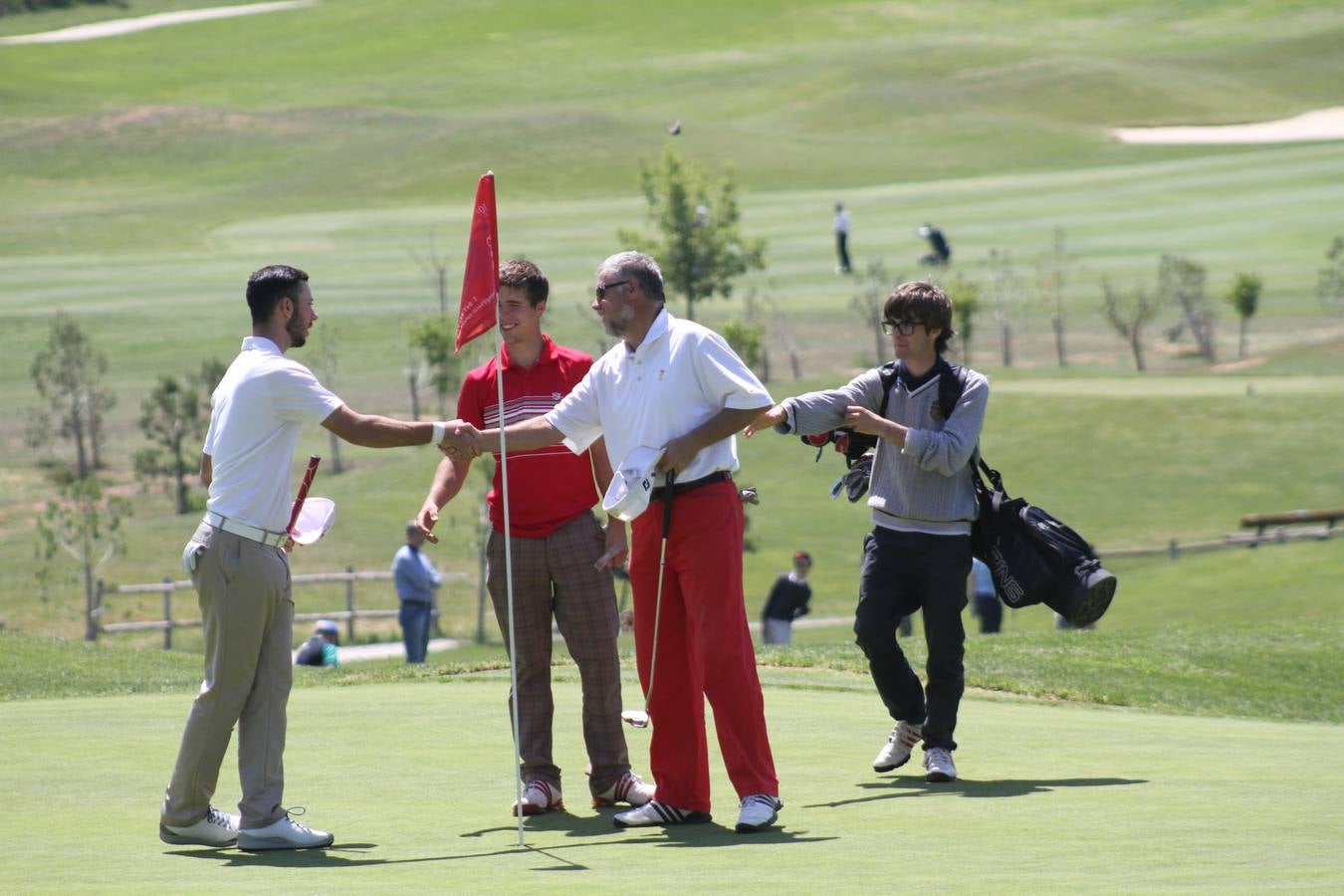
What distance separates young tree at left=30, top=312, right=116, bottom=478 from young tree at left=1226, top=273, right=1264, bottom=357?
34961mm

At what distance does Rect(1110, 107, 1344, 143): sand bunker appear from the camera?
97438mm

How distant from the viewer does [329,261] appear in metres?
77.6

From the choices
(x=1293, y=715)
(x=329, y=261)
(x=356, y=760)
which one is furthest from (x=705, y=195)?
(x=356, y=760)

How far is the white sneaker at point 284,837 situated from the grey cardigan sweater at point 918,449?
2517 mm

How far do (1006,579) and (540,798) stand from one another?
2260 millimetres

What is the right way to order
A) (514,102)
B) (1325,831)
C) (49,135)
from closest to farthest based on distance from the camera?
1. (1325,831)
2. (49,135)
3. (514,102)

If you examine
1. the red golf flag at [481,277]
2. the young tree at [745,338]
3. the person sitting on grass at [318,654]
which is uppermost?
the young tree at [745,338]

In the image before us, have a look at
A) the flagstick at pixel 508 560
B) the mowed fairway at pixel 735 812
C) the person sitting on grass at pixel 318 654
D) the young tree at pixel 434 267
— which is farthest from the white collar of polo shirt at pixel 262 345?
the young tree at pixel 434 267

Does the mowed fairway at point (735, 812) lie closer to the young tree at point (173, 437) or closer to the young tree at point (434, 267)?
the young tree at point (173, 437)

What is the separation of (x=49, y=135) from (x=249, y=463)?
332 ft

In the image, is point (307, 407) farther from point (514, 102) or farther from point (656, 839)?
point (514, 102)

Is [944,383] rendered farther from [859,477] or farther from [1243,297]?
[1243,297]

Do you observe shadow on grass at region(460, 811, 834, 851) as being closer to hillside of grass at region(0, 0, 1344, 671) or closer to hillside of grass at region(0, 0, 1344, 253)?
hillside of grass at region(0, 0, 1344, 671)

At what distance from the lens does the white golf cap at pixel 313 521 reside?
7129 mm
